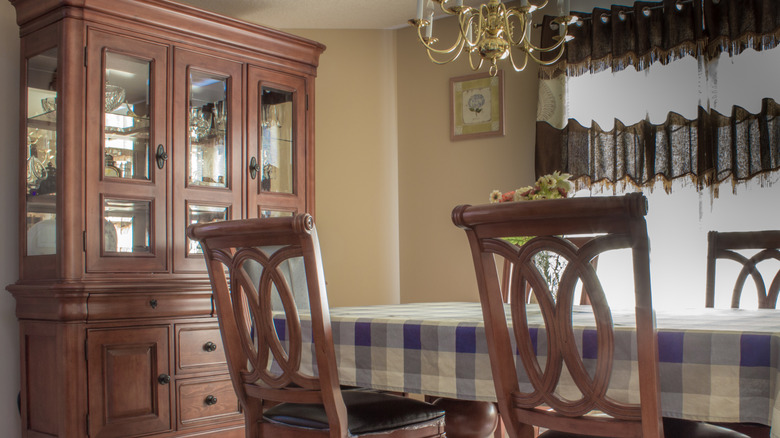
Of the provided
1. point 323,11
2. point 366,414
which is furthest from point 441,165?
point 366,414

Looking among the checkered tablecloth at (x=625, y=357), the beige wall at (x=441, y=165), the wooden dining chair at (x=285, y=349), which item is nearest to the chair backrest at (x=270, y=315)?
the wooden dining chair at (x=285, y=349)

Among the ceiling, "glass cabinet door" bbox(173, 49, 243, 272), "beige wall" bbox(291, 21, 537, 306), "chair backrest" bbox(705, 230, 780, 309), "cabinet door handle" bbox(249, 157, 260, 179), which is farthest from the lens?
"beige wall" bbox(291, 21, 537, 306)

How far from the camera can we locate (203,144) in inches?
132

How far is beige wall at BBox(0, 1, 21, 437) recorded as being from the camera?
3127mm

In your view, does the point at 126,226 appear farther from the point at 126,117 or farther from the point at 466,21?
the point at 466,21

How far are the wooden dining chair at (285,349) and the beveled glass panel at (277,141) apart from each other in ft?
5.52

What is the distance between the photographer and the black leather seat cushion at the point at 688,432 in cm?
154

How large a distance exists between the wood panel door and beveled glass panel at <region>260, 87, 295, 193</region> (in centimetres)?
91

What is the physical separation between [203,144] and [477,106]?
163 centimetres

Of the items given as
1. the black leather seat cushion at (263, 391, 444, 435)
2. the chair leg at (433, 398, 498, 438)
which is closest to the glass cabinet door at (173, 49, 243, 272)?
the chair leg at (433, 398, 498, 438)

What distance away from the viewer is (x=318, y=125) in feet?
14.3

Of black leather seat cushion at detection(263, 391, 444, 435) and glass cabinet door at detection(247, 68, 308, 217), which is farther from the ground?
glass cabinet door at detection(247, 68, 308, 217)

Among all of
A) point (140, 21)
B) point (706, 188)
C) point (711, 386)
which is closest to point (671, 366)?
point (711, 386)

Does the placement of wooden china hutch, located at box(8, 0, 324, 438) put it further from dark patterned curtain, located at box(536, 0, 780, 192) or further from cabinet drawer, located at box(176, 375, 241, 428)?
dark patterned curtain, located at box(536, 0, 780, 192)
